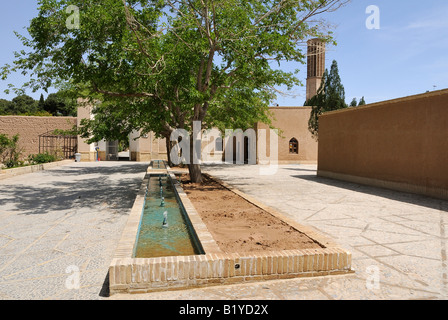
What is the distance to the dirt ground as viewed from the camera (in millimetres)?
4668

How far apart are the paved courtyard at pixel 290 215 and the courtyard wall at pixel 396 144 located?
1086mm

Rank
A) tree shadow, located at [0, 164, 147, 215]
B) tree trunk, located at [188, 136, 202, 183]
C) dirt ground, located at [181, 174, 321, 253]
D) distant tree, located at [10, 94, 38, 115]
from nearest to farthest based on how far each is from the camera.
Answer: dirt ground, located at [181, 174, 321, 253]
tree shadow, located at [0, 164, 147, 215]
tree trunk, located at [188, 136, 202, 183]
distant tree, located at [10, 94, 38, 115]

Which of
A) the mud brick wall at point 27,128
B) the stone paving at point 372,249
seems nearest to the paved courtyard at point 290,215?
the stone paving at point 372,249

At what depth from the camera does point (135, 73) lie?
914cm

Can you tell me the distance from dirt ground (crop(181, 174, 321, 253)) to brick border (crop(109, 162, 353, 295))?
580mm

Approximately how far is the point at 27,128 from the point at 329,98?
26.8m

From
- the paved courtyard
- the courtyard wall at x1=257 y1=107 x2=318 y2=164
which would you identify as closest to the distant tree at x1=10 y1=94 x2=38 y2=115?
the courtyard wall at x1=257 y1=107 x2=318 y2=164

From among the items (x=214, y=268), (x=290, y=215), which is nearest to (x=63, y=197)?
(x=290, y=215)

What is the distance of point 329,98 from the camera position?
27234mm

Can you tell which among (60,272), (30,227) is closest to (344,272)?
(60,272)

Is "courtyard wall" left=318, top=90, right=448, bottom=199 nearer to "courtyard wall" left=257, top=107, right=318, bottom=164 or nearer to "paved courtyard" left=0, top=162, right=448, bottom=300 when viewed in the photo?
"paved courtyard" left=0, top=162, right=448, bottom=300

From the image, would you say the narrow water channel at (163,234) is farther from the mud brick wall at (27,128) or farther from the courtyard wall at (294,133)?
the mud brick wall at (27,128)

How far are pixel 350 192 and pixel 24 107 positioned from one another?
64.0 m

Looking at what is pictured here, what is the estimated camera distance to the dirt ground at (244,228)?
15.3ft
